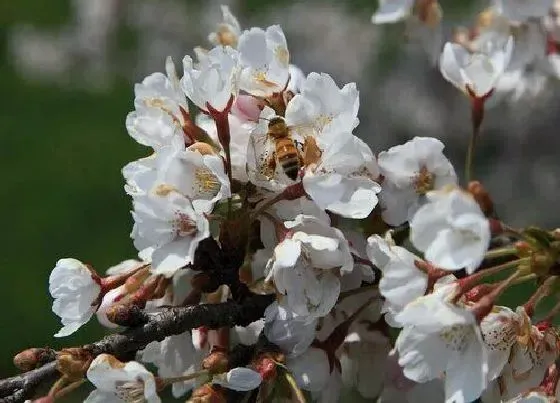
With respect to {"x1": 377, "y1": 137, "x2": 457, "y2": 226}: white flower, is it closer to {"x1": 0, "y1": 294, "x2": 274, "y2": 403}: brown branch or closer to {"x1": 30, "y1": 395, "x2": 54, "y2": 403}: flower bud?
{"x1": 0, "y1": 294, "x2": 274, "y2": 403}: brown branch

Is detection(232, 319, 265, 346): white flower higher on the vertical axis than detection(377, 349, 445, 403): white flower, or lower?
higher

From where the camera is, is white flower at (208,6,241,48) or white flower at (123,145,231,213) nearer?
white flower at (123,145,231,213)

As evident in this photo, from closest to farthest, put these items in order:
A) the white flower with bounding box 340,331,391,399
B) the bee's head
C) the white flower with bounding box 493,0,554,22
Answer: the bee's head, the white flower with bounding box 340,331,391,399, the white flower with bounding box 493,0,554,22

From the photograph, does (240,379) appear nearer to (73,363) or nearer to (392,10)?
(73,363)

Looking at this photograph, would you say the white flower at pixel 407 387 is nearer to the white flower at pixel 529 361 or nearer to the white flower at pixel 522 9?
the white flower at pixel 529 361

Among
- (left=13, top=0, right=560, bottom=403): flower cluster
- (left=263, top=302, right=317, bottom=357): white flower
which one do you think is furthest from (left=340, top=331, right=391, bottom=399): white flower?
(left=263, top=302, right=317, bottom=357): white flower

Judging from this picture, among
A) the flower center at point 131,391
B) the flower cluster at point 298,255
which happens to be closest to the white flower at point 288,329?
the flower cluster at point 298,255

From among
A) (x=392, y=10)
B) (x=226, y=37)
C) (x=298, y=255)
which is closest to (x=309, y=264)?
(x=298, y=255)
